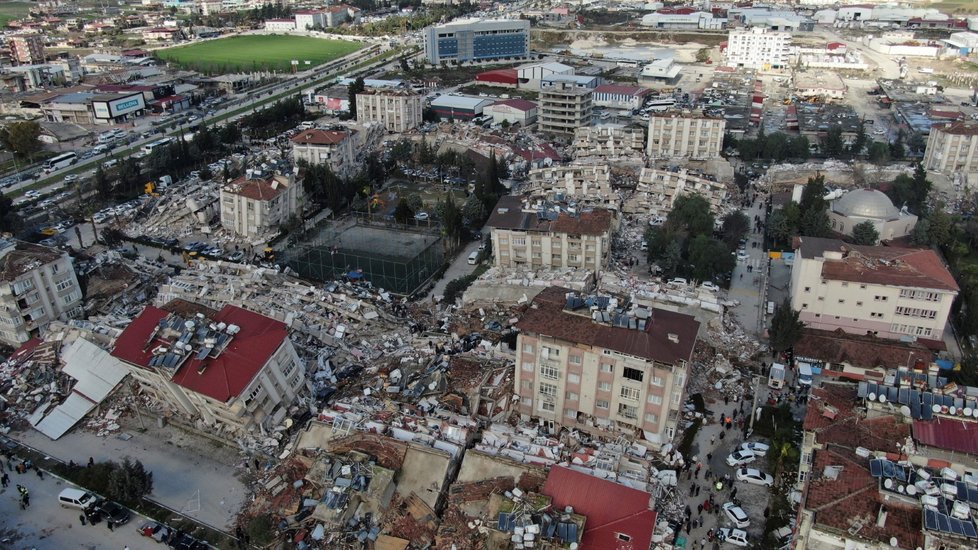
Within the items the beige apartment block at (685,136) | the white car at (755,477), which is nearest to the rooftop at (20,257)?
the white car at (755,477)

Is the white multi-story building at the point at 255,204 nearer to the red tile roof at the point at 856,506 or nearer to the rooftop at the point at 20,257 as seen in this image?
the rooftop at the point at 20,257

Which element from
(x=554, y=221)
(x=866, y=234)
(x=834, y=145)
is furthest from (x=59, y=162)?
(x=834, y=145)

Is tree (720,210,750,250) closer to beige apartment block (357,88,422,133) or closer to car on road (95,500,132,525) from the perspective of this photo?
car on road (95,500,132,525)

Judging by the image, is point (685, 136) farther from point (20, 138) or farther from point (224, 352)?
point (20, 138)

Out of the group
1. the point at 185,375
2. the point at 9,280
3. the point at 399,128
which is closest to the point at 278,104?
the point at 399,128

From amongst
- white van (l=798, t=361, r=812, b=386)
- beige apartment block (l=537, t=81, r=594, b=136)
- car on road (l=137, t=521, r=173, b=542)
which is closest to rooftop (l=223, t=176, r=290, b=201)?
car on road (l=137, t=521, r=173, b=542)

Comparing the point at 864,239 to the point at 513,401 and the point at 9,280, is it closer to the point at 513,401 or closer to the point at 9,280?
the point at 513,401
